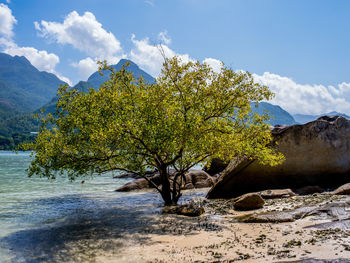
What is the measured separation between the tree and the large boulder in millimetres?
5075

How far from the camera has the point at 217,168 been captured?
132ft

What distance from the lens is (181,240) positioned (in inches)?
473

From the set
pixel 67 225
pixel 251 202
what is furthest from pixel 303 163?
pixel 67 225

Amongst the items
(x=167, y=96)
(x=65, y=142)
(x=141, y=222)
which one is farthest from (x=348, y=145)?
(x=65, y=142)

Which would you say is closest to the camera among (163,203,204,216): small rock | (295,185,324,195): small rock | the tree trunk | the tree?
the tree

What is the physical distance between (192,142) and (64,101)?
28.6 ft

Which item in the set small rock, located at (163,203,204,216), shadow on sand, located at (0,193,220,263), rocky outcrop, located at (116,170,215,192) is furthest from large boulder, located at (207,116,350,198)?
rocky outcrop, located at (116,170,215,192)

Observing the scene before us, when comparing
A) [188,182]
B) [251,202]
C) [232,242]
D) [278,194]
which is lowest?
[232,242]

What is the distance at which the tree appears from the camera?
610 inches

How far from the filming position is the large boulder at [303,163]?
22578mm

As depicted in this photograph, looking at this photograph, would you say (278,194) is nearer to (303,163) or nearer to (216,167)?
(303,163)

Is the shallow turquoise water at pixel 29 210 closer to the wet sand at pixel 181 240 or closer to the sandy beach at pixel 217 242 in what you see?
the wet sand at pixel 181 240

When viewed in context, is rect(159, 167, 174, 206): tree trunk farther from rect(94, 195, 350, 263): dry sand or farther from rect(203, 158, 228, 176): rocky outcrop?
rect(203, 158, 228, 176): rocky outcrop

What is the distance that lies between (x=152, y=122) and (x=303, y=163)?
14.3 metres
